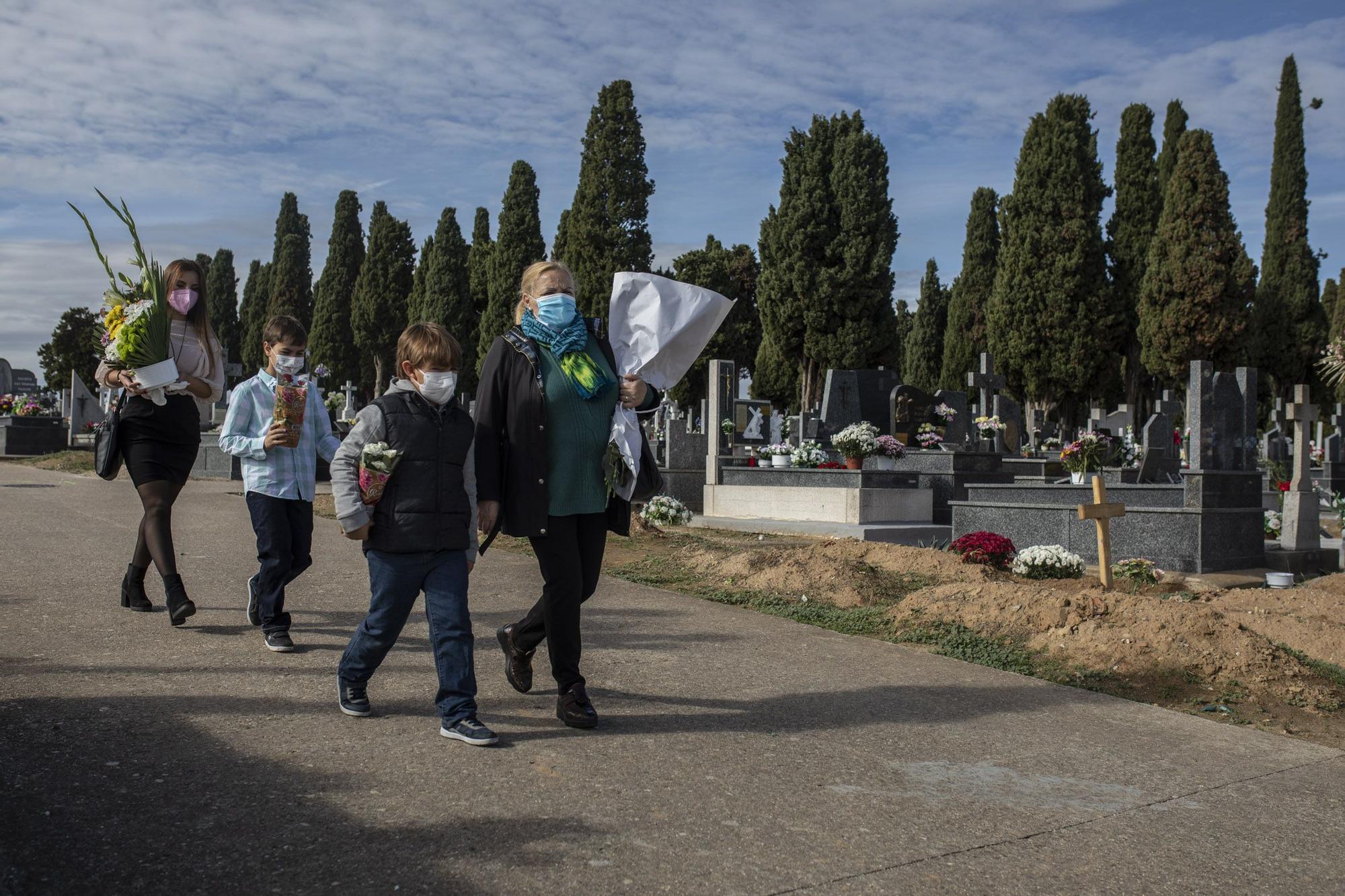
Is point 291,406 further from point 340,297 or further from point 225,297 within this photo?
point 225,297

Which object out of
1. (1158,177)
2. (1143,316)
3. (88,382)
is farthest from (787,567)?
(88,382)

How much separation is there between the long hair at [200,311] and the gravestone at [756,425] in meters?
21.6

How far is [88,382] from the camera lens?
6109 centimetres

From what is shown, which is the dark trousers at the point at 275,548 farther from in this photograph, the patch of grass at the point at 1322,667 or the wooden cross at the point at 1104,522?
the wooden cross at the point at 1104,522

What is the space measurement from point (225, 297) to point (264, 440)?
7663cm

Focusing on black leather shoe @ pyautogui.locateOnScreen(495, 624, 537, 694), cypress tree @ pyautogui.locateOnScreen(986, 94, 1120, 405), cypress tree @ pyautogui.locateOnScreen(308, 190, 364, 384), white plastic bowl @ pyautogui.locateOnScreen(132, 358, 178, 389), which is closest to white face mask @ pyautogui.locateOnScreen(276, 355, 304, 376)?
white plastic bowl @ pyautogui.locateOnScreen(132, 358, 178, 389)

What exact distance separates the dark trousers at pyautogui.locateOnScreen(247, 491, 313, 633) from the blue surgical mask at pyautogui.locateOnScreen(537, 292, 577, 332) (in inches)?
77.9

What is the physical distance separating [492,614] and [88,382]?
6280 centimetres

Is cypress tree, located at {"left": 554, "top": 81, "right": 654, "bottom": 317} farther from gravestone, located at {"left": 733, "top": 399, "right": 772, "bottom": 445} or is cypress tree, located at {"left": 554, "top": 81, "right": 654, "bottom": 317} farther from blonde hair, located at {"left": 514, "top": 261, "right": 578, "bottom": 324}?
blonde hair, located at {"left": 514, "top": 261, "right": 578, "bottom": 324}

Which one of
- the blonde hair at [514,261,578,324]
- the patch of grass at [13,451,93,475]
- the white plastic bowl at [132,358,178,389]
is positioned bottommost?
the patch of grass at [13,451,93,475]

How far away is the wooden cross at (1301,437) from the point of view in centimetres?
1297

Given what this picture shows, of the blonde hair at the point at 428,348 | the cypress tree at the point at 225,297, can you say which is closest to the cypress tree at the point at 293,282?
the cypress tree at the point at 225,297

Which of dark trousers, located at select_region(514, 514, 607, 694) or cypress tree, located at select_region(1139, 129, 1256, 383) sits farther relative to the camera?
cypress tree, located at select_region(1139, 129, 1256, 383)

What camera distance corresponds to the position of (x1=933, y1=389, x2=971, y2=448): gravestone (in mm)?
20766
